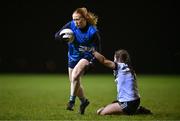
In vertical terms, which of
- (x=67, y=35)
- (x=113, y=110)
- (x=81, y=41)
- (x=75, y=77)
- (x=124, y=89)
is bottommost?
(x=113, y=110)

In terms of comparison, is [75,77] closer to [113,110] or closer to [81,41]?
[81,41]

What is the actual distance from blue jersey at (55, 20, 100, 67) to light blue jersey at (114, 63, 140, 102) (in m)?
0.55

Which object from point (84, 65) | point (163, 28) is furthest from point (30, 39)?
point (84, 65)

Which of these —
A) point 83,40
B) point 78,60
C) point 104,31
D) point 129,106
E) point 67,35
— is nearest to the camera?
point 129,106

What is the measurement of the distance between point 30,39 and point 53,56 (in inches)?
71.3

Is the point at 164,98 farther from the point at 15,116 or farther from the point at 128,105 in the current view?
the point at 15,116

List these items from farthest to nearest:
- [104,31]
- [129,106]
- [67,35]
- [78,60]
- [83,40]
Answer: [104,31] < [78,60] < [83,40] < [67,35] < [129,106]

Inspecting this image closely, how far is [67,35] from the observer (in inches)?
388

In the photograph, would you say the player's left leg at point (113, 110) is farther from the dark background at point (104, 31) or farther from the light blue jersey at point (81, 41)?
the dark background at point (104, 31)

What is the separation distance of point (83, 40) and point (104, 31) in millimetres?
21130

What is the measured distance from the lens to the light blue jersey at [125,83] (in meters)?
9.75

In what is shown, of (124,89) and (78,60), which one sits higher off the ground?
(78,60)

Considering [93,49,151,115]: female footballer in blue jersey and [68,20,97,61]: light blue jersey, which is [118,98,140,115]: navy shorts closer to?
[93,49,151,115]: female footballer in blue jersey

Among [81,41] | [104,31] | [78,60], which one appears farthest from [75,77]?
[104,31]
